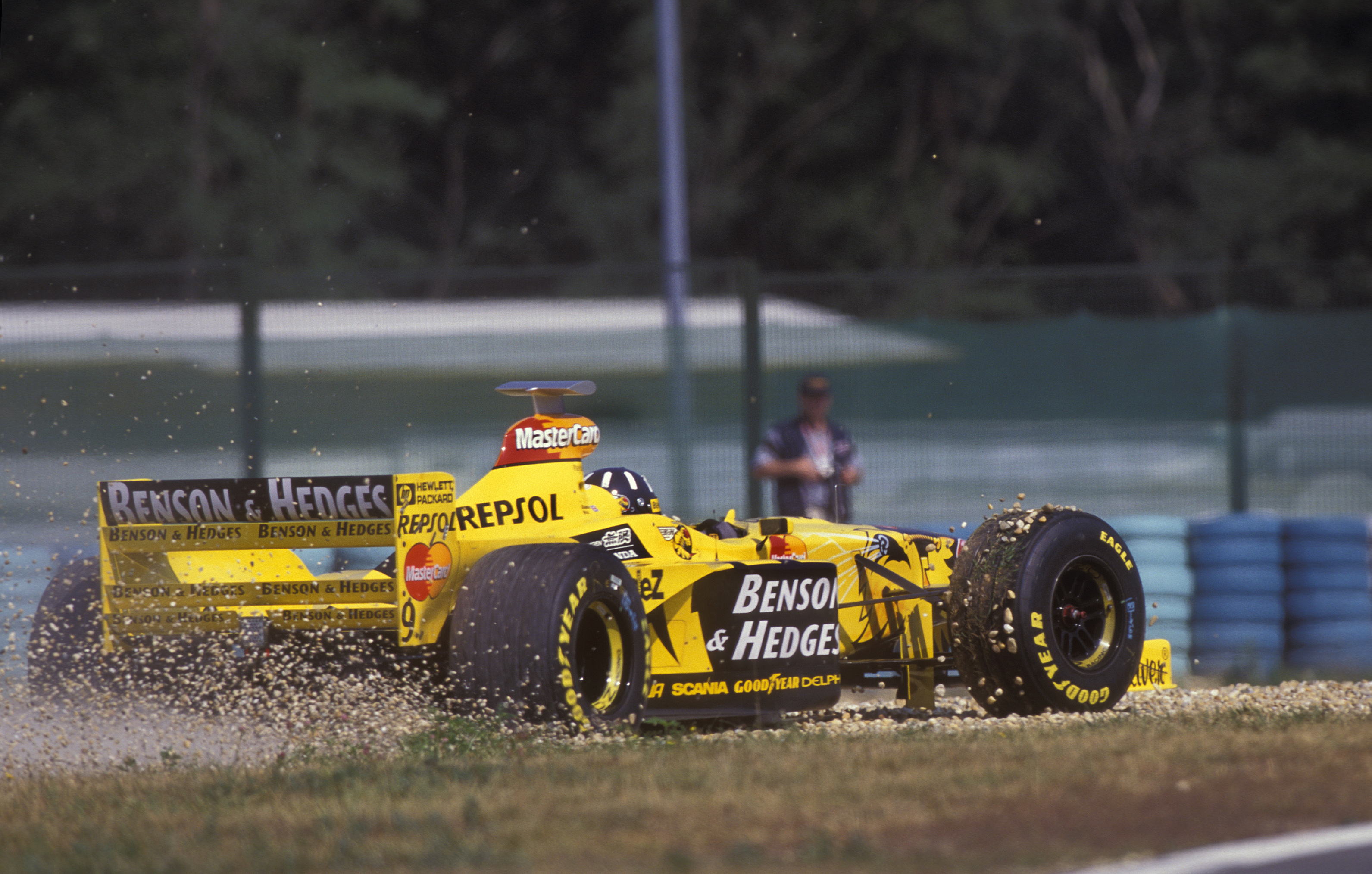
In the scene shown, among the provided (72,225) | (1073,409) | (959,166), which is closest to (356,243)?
(72,225)

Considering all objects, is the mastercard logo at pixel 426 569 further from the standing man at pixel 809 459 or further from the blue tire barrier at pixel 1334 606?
the blue tire barrier at pixel 1334 606

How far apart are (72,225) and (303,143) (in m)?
4.73

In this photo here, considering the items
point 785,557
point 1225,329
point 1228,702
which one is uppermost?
point 1225,329

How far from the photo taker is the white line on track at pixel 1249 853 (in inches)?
183

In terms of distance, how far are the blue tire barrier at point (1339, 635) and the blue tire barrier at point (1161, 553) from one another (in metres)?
0.87

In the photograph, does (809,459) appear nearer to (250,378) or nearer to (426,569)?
(250,378)

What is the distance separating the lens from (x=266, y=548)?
7301 mm

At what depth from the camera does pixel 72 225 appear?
33.6 metres

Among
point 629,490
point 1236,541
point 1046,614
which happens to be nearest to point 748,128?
point 1236,541

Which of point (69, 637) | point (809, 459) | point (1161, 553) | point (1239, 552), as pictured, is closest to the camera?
point (69, 637)

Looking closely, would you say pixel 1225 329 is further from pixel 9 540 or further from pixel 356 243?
pixel 356 243

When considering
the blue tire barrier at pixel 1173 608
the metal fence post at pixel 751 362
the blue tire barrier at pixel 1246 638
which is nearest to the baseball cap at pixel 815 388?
the metal fence post at pixel 751 362

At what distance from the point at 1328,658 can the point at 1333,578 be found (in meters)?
0.50

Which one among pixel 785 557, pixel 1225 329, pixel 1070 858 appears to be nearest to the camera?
pixel 1070 858
